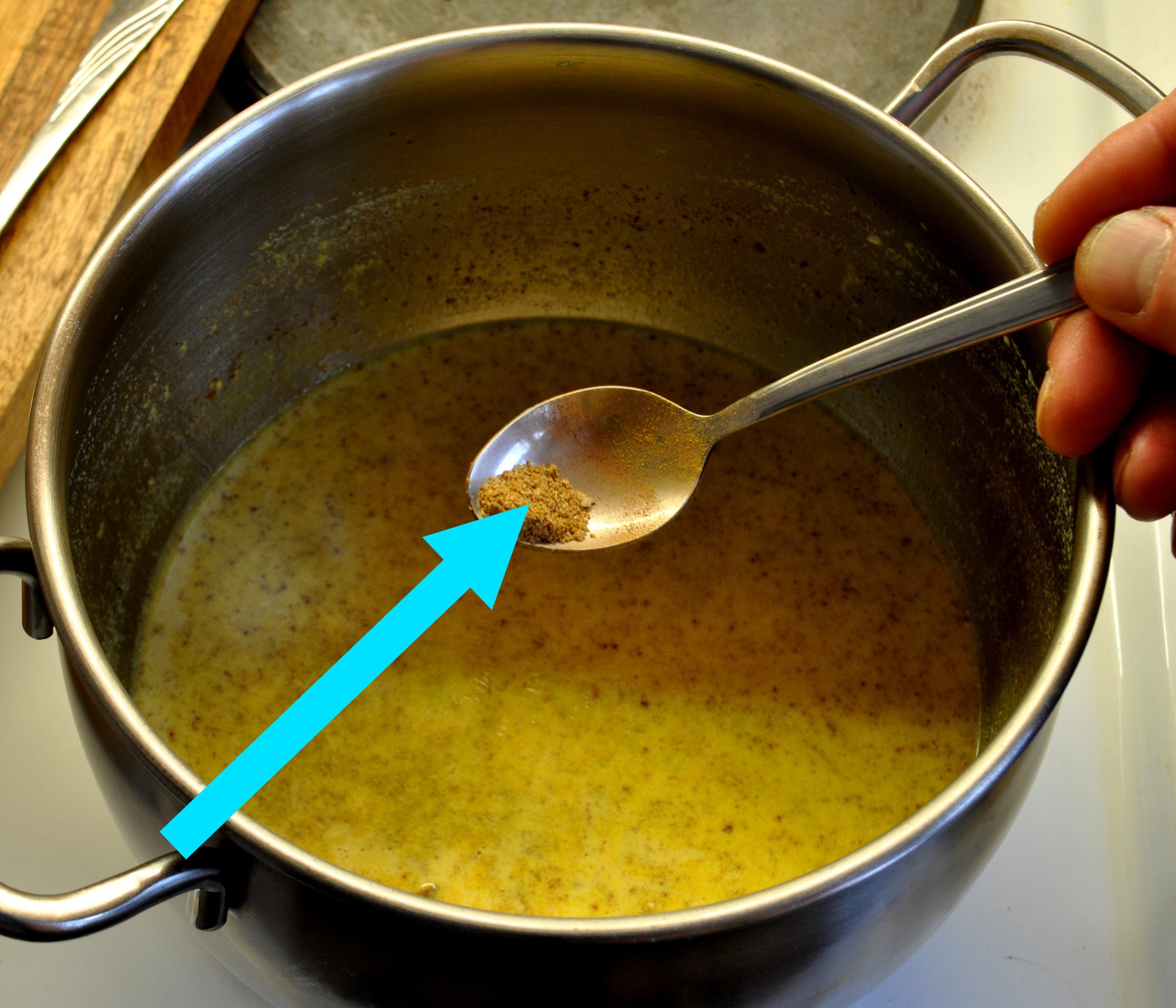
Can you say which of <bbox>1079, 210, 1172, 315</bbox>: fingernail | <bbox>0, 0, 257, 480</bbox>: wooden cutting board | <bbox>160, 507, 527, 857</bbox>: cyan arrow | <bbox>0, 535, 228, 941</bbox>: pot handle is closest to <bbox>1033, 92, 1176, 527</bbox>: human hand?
<bbox>1079, 210, 1172, 315</bbox>: fingernail

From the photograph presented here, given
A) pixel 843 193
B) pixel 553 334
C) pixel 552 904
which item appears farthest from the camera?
pixel 553 334

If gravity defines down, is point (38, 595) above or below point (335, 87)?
below

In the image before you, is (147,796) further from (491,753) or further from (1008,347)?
(1008,347)

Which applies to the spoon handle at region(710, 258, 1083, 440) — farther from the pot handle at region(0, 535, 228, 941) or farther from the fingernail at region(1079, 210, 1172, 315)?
the pot handle at region(0, 535, 228, 941)

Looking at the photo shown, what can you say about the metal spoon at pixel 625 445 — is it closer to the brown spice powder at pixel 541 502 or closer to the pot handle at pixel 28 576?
the brown spice powder at pixel 541 502

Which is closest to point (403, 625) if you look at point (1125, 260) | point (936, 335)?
point (936, 335)

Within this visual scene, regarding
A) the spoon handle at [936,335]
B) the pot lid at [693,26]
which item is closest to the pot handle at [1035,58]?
the spoon handle at [936,335]

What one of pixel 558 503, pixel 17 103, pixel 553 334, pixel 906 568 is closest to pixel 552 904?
pixel 558 503

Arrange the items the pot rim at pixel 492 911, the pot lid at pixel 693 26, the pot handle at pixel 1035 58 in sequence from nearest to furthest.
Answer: the pot rim at pixel 492 911, the pot handle at pixel 1035 58, the pot lid at pixel 693 26
